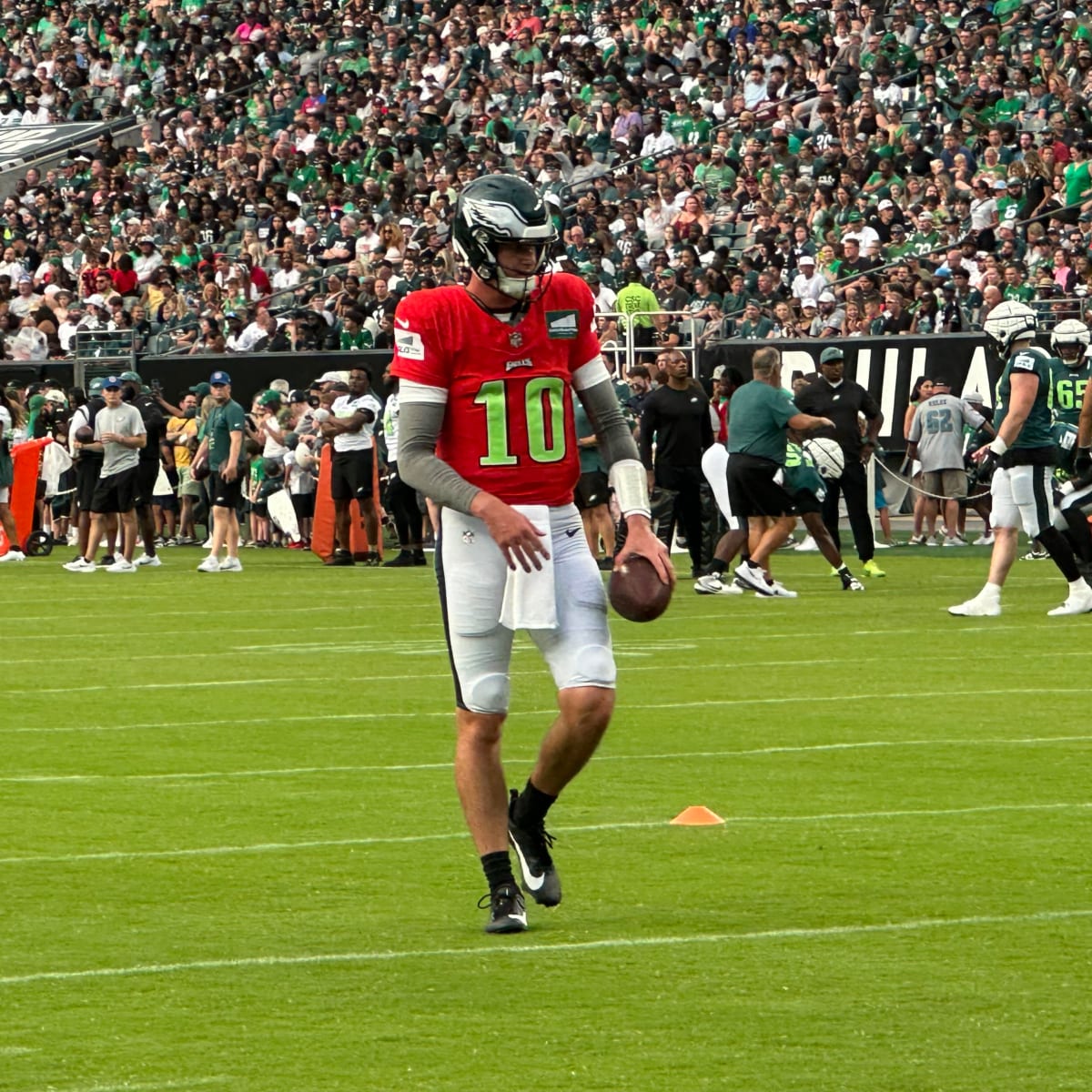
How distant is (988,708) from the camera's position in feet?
38.0

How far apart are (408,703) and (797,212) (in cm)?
1894

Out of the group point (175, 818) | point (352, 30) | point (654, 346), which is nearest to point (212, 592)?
point (654, 346)

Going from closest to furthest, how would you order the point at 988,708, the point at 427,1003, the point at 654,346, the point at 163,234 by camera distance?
the point at 427,1003, the point at 988,708, the point at 654,346, the point at 163,234

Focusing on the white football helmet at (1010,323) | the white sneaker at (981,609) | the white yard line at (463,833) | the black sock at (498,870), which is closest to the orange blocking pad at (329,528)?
the white sneaker at (981,609)

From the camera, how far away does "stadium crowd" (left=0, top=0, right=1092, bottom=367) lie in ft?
91.1

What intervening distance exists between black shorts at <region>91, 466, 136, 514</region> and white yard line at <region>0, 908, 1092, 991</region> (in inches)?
661

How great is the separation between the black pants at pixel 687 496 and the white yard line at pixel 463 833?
11.2m

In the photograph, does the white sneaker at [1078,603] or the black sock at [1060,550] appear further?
the white sneaker at [1078,603]

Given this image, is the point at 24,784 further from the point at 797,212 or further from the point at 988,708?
the point at 797,212

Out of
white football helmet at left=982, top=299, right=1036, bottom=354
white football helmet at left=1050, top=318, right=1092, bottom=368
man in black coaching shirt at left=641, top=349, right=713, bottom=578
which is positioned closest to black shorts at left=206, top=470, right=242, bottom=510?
man in black coaching shirt at left=641, top=349, right=713, bottom=578

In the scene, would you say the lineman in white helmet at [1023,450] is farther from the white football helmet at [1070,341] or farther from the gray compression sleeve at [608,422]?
the gray compression sleeve at [608,422]

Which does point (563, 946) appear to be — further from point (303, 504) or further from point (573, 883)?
point (303, 504)

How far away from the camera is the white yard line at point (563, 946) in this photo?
6074 mm

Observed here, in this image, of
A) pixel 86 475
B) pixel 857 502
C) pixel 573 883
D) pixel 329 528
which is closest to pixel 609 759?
pixel 573 883
